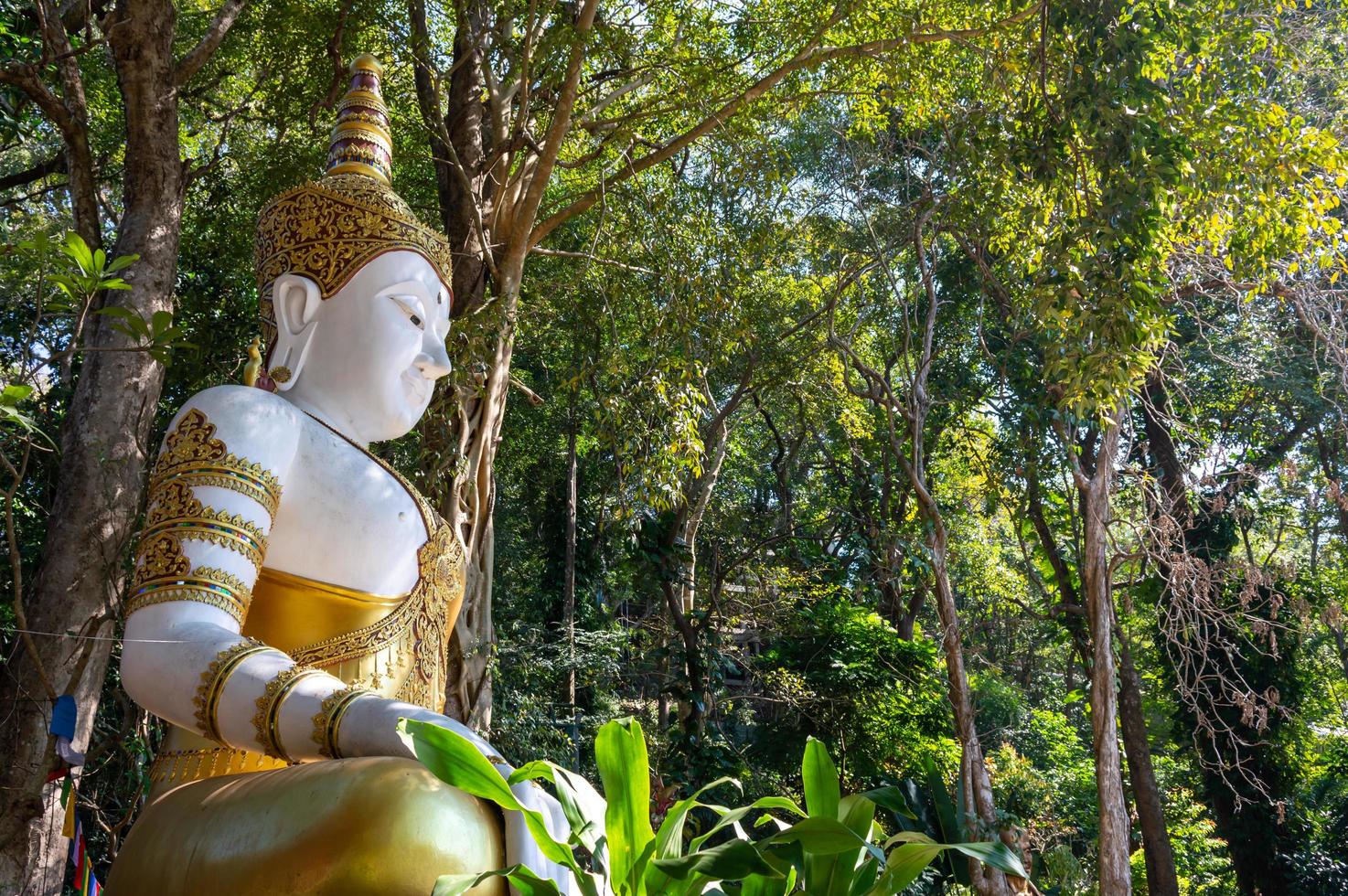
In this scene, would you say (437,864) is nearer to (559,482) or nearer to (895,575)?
(895,575)

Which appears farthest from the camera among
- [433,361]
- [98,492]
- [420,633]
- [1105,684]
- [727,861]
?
[1105,684]

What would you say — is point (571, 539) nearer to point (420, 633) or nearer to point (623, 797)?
point (420, 633)

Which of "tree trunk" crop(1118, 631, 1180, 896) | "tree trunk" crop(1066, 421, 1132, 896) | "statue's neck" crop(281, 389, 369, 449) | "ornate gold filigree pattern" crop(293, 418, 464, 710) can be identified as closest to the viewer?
"ornate gold filigree pattern" crop(293, 418, 464, 710)

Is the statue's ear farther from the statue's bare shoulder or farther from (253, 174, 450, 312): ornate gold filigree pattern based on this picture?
the statue's bare shoulder

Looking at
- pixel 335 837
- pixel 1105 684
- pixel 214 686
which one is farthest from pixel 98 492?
pixel 1105 684

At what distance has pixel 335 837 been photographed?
153 centimetres

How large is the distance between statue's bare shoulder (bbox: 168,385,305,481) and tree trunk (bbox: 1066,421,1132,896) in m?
5.27

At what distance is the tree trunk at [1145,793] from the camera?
8.68 meters

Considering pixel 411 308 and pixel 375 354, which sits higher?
pixel 411 308

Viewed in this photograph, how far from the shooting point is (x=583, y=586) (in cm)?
1157

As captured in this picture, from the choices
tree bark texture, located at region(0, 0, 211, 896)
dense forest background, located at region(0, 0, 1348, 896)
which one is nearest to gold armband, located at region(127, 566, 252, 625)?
dense forest background, located at region(0, 0, 1348, 896)

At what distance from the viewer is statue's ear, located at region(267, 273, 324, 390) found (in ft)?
8.81

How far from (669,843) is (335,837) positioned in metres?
0.51

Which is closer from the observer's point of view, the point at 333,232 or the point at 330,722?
the point at 330,722
